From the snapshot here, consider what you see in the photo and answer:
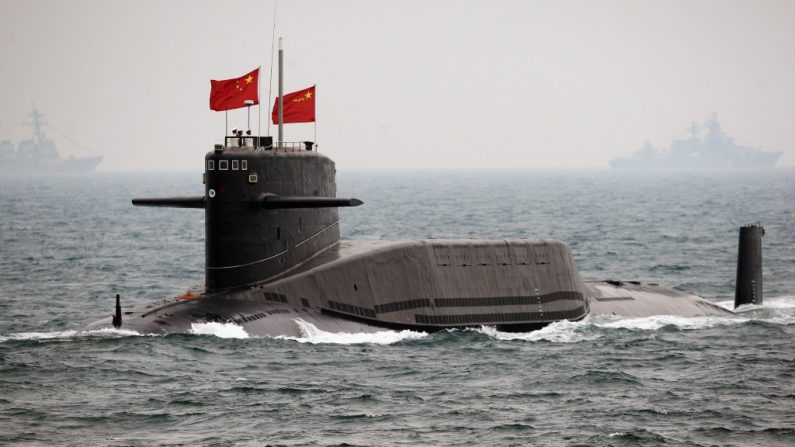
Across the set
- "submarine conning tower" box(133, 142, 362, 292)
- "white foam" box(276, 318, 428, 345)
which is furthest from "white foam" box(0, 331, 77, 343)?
"white foam" box(276, 318, 428, 345)

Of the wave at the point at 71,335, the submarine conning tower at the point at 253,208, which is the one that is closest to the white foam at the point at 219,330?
the wave at the point at 71,335

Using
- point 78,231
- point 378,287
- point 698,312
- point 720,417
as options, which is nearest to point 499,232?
point 78,231

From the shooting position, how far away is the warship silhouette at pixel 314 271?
3112cm

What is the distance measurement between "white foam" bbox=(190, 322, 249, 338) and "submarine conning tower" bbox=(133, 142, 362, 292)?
2.20m

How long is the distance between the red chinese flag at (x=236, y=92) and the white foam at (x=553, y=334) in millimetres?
8691

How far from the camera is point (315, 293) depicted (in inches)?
1262

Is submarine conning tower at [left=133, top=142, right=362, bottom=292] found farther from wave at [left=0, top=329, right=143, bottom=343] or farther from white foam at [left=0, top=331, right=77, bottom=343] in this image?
white foam at [left=0, top=331, right=77, bottom=343]

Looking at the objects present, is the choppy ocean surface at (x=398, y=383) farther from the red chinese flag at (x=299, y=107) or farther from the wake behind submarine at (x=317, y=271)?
the red chinese flag at (x=299, y=107)

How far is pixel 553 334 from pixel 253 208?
882cm

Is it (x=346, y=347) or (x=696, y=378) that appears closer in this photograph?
(x=696, y=378)

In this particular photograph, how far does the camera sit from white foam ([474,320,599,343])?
33.0 metres

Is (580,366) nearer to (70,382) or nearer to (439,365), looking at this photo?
(439,365)

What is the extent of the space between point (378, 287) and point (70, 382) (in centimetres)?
977

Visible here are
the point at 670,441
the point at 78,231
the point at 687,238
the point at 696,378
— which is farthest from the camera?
the point at 78,231
